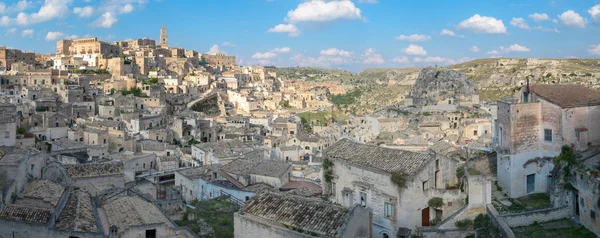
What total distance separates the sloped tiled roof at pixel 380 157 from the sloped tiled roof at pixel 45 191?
9.72 metres

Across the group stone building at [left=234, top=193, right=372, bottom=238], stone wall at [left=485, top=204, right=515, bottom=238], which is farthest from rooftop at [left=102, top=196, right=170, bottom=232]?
stone wall at [left=485, top=204, right=515, bottom=238]

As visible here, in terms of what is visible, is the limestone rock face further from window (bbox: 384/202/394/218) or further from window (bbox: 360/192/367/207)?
window (bbox: 384/202/394/218)

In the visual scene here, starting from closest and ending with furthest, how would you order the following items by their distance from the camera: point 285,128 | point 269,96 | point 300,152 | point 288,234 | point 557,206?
point 288,234
point 557,206
point 300,152
point 285,128
point 269,96

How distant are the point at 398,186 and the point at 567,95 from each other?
778 centimetres

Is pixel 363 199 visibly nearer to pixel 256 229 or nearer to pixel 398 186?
pixel 398 186

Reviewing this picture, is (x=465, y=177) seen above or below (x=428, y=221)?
above

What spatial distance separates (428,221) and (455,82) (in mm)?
61245

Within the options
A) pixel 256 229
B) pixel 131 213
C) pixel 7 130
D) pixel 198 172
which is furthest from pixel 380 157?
pixel 7 130

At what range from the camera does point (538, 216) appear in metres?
16.1

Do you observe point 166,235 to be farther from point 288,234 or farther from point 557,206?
point 557,206

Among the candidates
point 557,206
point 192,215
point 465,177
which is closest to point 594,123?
point 557,206

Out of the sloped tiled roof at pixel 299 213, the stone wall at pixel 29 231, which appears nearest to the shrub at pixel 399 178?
the sloped tiled roof at pixel 299 213

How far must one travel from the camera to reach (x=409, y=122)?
52719 millimetres

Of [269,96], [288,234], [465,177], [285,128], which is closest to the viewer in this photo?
[288,234]
